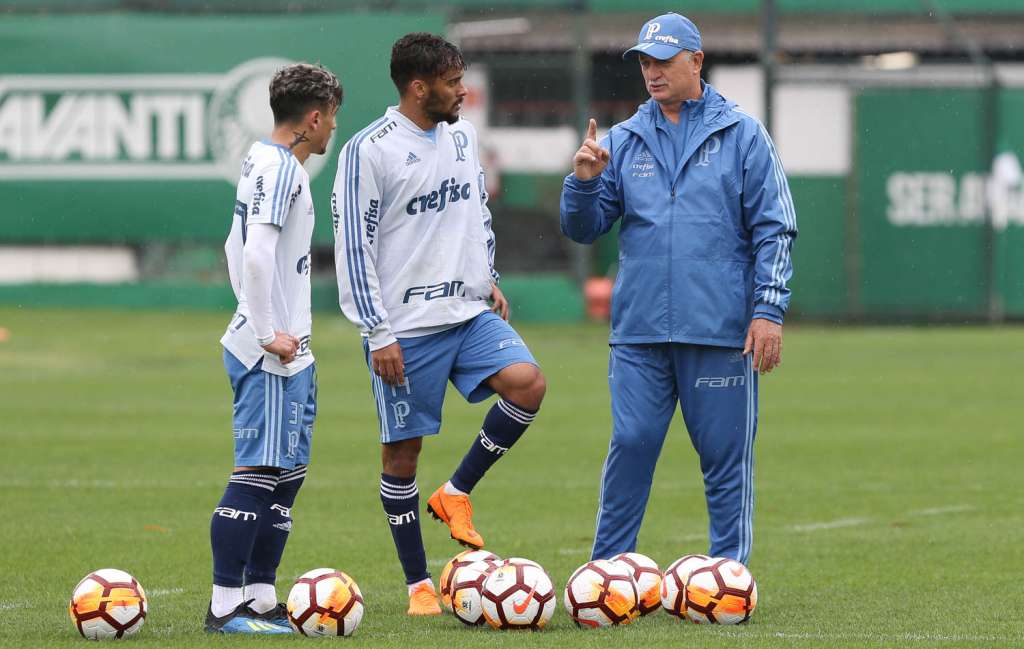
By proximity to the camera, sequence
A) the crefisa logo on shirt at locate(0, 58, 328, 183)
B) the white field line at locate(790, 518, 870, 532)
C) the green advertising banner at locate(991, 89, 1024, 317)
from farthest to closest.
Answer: the crefisa logo on shirt at locate(0, 58, 328, 183)
the green advertising banner at locate(991, 89, 1024, 317)
the white field line at locate(790, 518, 870, 532)

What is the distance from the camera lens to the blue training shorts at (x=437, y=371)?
7.42m

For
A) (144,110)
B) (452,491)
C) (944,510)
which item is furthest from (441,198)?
(144,110)

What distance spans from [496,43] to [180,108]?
18.6 ft

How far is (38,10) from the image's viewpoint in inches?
1102

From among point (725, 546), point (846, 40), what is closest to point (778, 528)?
point (725, 546)

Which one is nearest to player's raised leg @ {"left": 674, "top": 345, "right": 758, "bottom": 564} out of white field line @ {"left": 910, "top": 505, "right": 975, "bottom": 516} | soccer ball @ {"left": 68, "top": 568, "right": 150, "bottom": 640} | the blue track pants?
the blue track pants

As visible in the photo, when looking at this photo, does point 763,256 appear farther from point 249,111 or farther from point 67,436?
point 249,111

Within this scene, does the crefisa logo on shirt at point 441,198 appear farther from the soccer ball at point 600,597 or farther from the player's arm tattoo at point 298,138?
the soccer ball at point 600,597

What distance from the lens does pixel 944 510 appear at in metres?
10.6

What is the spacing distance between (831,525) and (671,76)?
365 centimetres

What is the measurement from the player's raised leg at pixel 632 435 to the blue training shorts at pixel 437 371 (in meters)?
0.42

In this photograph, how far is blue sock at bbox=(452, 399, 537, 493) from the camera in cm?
756

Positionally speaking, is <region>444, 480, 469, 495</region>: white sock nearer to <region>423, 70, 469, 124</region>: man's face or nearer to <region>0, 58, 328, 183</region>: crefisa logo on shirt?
<region>423, 70, 469, 124</region>: man's face

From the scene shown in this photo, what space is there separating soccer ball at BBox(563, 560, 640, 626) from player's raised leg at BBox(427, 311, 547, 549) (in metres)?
0.75
